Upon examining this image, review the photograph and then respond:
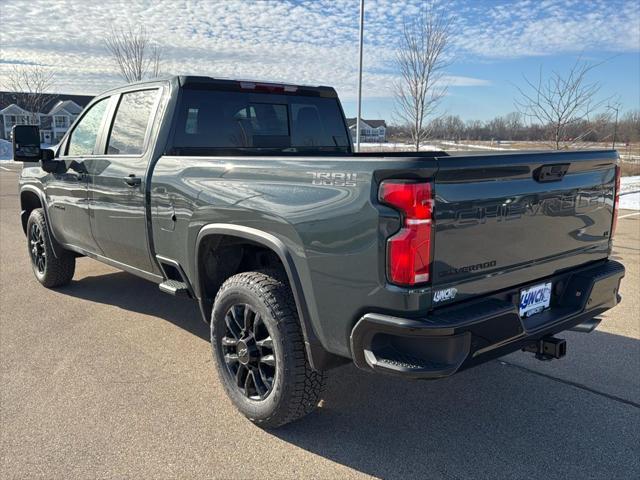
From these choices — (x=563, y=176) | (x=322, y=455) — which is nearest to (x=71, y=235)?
(x=322, y=455)

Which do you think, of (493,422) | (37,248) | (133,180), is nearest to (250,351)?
(493,422)

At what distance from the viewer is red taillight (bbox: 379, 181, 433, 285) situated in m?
2.35

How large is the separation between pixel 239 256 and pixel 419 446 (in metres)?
1.61

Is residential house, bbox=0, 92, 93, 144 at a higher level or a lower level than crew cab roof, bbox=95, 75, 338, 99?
higher

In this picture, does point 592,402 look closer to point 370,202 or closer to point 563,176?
point 563,176

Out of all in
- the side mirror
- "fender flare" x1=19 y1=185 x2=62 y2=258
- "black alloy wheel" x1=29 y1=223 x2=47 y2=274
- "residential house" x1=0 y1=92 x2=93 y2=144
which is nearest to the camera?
the side mirror

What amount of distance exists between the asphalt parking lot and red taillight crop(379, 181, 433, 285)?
110 cm

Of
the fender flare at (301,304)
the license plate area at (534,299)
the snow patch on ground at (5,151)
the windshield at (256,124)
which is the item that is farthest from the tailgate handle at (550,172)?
the snow patch on ground at (5,151)

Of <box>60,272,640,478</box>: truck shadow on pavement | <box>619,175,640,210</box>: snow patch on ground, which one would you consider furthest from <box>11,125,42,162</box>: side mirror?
<box>619,175,640,210</box>: snow patch on ground

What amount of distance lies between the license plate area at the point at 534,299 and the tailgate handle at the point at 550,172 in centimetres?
56

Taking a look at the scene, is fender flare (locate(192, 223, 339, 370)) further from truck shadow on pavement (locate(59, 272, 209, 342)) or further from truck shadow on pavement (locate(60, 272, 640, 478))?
truck shadow on pavement (locate(59, 272, 209, 342))

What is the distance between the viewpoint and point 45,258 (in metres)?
5.84

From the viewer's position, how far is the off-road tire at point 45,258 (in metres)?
5.74

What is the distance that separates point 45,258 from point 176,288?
2.77m
